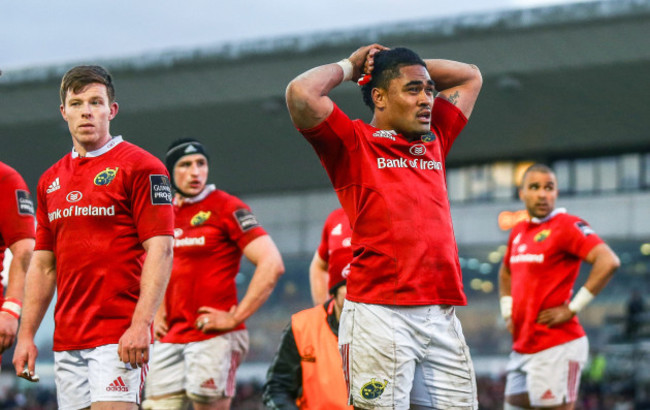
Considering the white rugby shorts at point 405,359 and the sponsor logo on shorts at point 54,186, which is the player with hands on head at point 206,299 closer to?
the sponsor logo on shorts at point 54,186

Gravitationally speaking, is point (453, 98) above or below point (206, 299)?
above

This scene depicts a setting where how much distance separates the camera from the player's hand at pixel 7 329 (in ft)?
14.4

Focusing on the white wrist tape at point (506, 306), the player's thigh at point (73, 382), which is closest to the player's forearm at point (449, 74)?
the player's thigh at point (73, 382)

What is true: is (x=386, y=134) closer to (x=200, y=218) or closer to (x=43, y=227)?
(x=43, y=227)

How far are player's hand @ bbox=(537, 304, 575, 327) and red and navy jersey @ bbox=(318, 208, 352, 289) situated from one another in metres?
1.80

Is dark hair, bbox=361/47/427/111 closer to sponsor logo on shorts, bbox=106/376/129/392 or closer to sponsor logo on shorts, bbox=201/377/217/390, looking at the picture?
sponsor logo on shorts, bbox=106/376/129/392

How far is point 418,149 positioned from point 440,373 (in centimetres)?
98

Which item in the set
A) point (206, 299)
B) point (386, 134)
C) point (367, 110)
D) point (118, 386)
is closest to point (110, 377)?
point (118, 386)

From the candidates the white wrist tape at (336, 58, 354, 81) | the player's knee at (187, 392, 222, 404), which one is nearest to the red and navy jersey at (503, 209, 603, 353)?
the player's knee at (187, 392, 222, 404)

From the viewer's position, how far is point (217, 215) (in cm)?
645

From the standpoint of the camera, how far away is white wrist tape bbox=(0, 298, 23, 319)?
14.7ft

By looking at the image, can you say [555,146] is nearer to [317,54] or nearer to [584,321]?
[584,321]

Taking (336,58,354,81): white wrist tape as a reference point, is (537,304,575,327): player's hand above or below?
below

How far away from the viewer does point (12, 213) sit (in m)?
4.63
